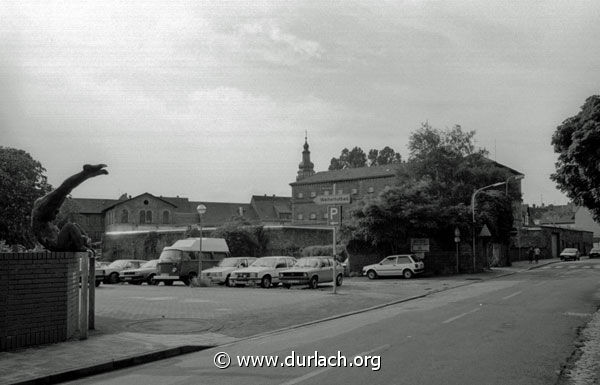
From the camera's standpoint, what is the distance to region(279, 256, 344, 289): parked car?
25500mm

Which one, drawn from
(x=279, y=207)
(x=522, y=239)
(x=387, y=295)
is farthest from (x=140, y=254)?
(x=279, y=207)

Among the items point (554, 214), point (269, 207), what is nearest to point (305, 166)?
point (269, 207)

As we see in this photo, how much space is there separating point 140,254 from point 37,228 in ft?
152

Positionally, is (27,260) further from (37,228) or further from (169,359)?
(169,359)

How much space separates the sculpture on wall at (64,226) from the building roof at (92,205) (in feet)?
284

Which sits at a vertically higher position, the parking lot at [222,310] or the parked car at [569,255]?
the parking lot at [222,310]

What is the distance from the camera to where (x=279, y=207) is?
116m

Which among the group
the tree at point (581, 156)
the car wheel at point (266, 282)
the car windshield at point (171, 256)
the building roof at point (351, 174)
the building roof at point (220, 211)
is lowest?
the car wheel at point (266, 282)

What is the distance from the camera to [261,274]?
26875 millimetres

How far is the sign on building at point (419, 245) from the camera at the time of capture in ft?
121

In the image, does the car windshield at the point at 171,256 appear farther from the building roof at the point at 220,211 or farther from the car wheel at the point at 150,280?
the building roof at the point at 220,211

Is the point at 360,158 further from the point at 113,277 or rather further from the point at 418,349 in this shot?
the point at 418,349

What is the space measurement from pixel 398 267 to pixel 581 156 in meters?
18.1

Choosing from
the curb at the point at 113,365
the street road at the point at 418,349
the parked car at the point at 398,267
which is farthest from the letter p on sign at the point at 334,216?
the parked car at the point at 398,267
